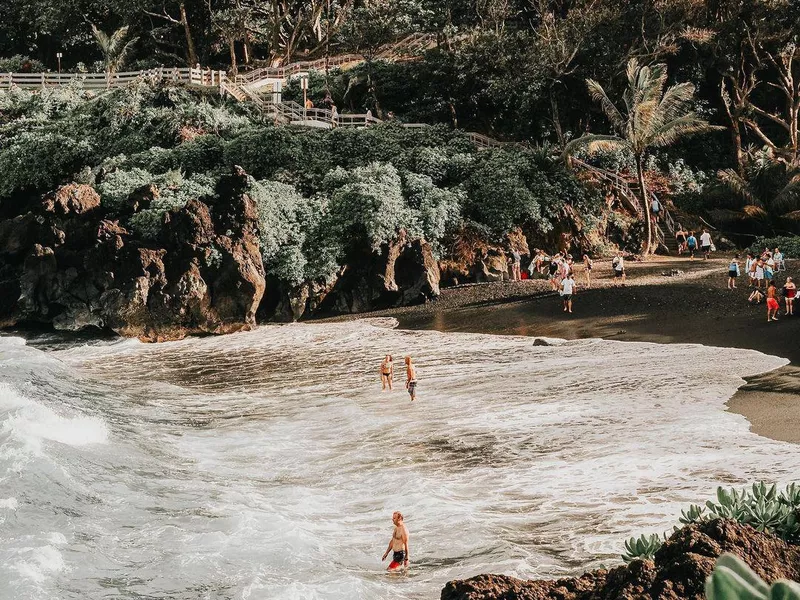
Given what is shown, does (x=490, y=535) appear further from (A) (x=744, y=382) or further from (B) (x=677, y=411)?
(A) (x=744, y=382)

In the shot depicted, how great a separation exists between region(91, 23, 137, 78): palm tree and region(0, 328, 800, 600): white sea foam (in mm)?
26738

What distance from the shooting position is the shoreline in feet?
76.6

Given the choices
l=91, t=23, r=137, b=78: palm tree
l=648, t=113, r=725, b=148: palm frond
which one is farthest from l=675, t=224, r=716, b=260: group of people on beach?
l=91, t=23, r=137, b=78: palm tree

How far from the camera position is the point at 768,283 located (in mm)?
26891

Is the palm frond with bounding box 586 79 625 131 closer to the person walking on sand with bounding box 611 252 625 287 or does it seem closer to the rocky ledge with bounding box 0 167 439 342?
the person walking on sand with bounding box 611 252 625 287

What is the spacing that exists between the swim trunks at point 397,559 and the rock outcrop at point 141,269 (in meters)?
20.0

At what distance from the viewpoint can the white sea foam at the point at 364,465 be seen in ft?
38.0

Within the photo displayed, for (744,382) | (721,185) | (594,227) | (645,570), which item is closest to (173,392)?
(744,382)

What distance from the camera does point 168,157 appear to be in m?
37.9

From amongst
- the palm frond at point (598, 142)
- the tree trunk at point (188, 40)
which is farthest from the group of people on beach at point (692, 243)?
the tree trunk at point (188, 40)

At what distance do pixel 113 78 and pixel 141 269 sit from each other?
18.0m

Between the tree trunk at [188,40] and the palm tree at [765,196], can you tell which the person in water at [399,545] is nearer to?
the palm tree at [765,196]

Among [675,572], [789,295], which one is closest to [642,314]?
[789,295]

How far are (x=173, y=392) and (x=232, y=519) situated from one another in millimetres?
9746
